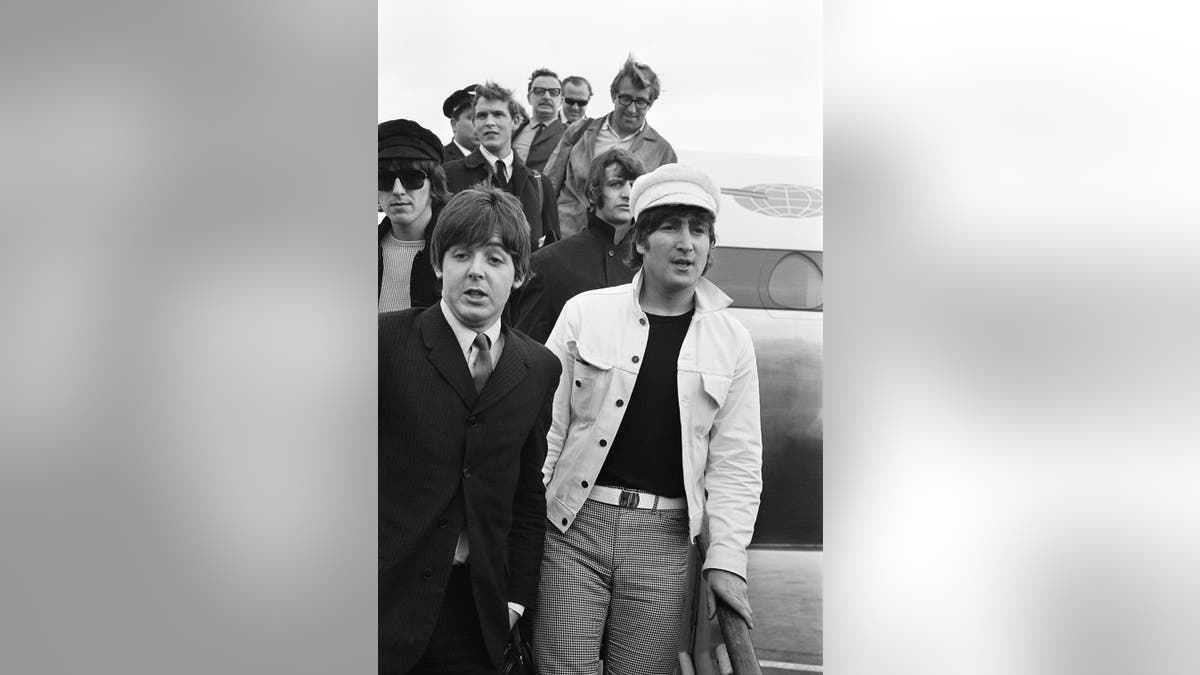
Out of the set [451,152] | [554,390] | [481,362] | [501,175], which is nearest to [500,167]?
[501,175]

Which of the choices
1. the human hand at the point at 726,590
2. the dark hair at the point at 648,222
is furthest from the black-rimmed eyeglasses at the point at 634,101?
the human hand at the point at 726,590

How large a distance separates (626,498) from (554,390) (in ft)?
1.46

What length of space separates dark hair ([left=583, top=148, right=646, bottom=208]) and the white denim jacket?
1.02 ft

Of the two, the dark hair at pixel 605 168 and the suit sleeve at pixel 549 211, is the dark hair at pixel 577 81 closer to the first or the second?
the dark hair at pixel 605 168

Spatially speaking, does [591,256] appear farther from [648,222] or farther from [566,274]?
[648,222]

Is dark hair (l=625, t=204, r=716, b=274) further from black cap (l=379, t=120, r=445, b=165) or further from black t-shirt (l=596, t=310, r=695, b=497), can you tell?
black cap (l=379, t=120, r=445, b=165)

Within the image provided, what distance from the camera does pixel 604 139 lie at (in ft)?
13.6

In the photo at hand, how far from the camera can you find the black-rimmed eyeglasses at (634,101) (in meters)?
4.14

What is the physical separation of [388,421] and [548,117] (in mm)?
1173

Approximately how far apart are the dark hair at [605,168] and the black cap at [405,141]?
55 cm

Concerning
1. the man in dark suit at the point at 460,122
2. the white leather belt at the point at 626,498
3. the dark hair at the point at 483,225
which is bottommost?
the white leather belt at the point at 626,498

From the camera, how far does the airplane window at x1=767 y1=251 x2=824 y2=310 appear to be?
423 centimetres

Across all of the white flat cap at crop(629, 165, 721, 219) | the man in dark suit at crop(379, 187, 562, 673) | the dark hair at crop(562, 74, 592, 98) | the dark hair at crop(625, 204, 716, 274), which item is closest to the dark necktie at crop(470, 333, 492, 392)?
the man in dark suit at crop(379, 187, 562, 673)
